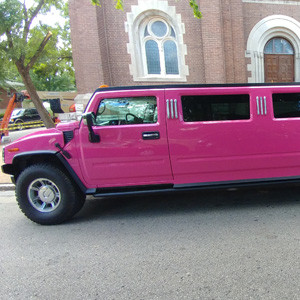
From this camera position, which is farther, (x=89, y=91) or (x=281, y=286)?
(x=89, y=91)

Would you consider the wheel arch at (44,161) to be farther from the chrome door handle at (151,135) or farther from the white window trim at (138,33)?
the white window trim at (138,33)

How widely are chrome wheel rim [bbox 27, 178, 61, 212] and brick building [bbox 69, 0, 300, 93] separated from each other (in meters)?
7.03

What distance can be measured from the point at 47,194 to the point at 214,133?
2.55 metres

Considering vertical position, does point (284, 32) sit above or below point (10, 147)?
above

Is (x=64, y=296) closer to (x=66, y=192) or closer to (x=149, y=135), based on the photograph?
(x=66, y=192)

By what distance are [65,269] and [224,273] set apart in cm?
160

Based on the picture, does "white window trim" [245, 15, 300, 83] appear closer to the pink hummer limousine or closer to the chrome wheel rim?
the pink hummer limousine

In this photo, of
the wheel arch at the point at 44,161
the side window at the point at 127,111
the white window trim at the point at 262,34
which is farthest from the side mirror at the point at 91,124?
the white window trim at the point at 262,34

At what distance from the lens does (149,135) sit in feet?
12.0

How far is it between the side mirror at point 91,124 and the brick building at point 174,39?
6.99 m

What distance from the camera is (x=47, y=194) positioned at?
3764mm

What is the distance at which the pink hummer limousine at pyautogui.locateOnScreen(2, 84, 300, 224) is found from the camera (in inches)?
145

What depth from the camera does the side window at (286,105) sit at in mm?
3914

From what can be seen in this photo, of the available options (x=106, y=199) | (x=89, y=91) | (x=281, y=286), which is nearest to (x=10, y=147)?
(x=106, y=199)
